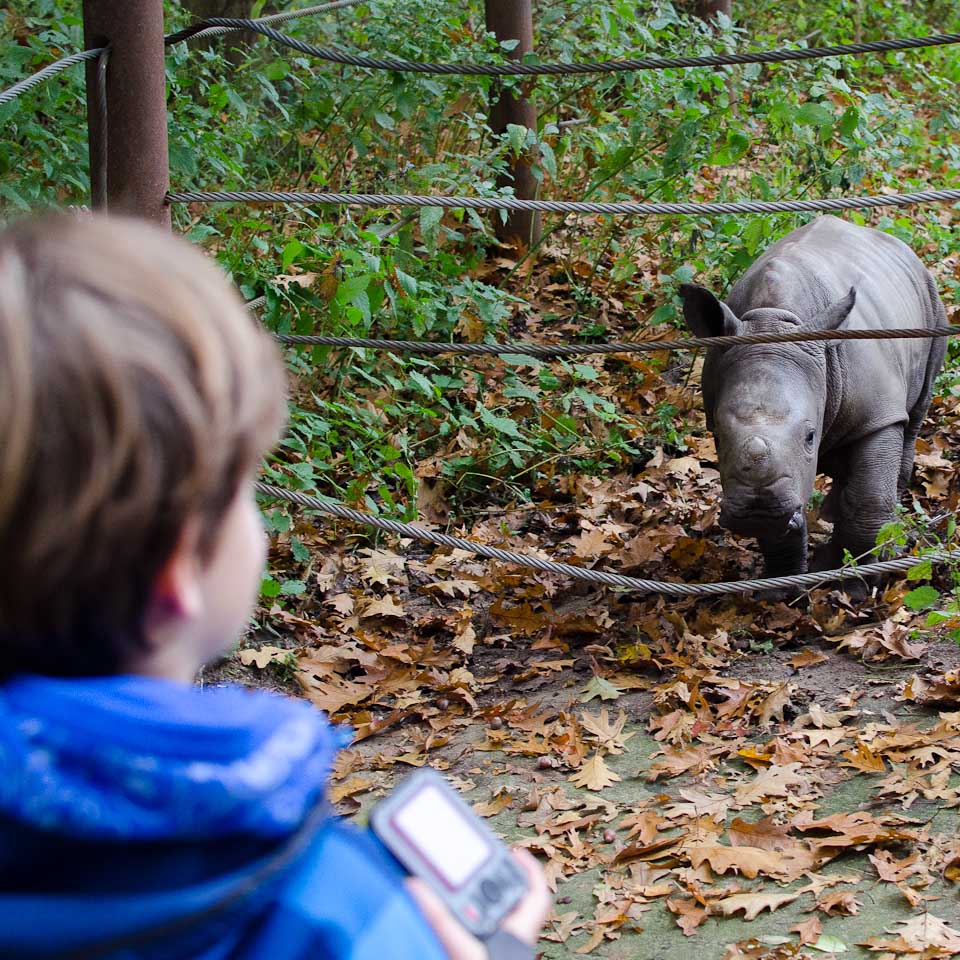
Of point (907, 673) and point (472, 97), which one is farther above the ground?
point (472, 97)

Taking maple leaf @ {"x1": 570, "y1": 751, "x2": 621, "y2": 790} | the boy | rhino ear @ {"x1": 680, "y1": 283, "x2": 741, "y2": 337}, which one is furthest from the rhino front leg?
the boy

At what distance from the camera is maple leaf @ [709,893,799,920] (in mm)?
2850

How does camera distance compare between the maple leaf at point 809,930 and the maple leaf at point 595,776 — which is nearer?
the maple leaf at point 809,930

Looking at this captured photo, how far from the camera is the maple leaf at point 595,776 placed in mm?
3584

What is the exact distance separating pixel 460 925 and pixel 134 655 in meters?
0.41

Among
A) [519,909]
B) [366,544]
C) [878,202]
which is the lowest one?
[366,544]

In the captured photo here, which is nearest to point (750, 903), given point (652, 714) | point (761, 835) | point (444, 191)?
point (761, 835)

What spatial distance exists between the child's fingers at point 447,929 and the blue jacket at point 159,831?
0.36ft

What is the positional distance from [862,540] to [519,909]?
4.22m

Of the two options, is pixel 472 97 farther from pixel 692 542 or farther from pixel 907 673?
pixel 907 673

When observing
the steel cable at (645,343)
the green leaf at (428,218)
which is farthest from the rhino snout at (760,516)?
the green leaf at (428,218)

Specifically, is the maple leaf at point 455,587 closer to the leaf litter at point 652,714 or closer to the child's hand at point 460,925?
the leaf litter at point 652,714

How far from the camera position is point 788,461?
14.6ft

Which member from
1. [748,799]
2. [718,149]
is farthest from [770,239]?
[748,799]
